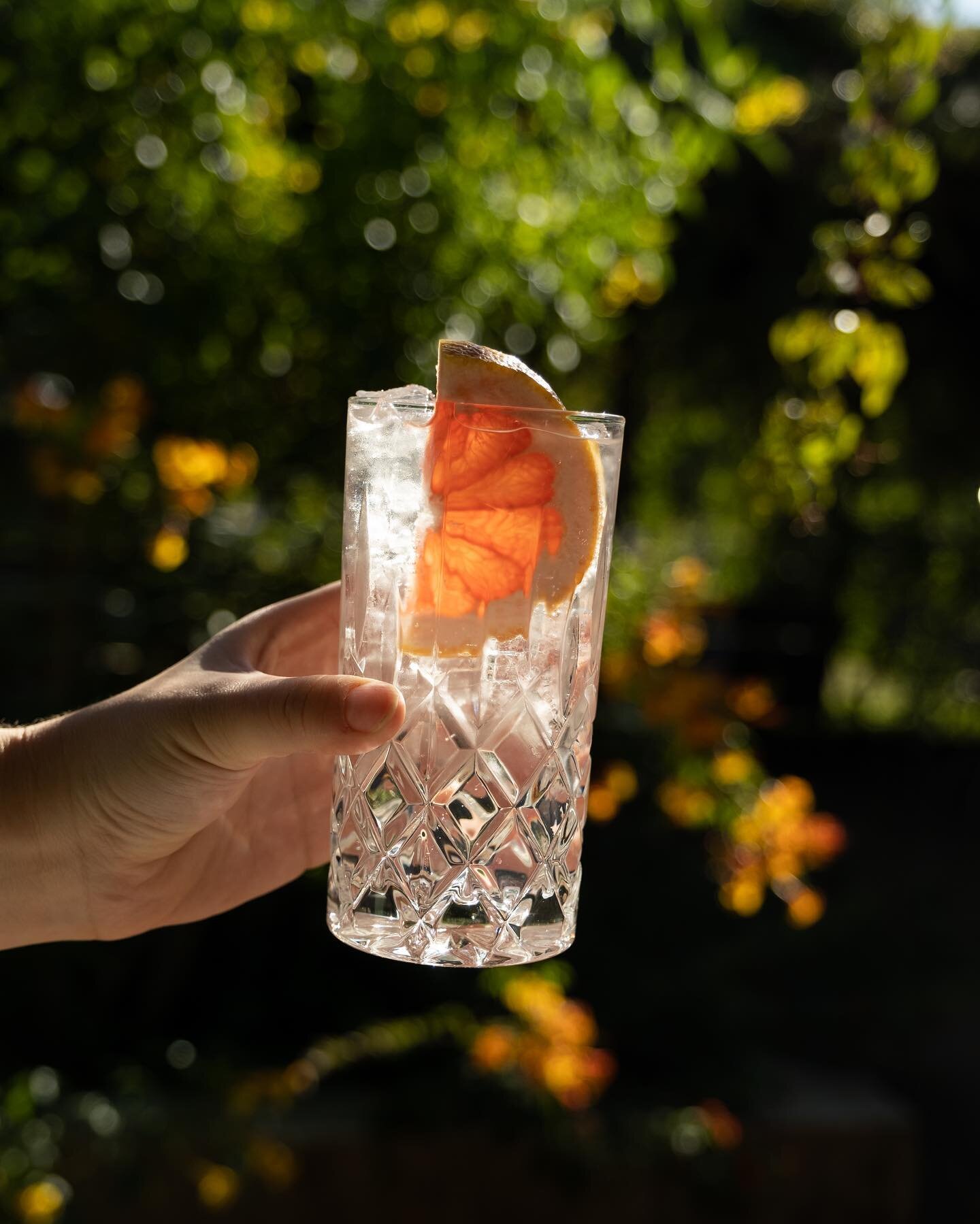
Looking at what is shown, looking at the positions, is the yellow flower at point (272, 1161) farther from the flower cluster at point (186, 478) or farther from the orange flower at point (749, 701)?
the orange flower at point (749, 701)

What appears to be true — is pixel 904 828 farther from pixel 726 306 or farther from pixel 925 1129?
pixel 726 306

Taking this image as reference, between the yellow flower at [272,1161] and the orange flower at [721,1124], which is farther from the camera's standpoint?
the orange flower at [721,1124]

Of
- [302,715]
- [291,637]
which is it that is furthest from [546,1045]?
[302,715]

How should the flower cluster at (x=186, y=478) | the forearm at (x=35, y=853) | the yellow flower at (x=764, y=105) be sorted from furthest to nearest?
the flower cluster at (x=186, y=478), the yellow flower at (x=764, y=105), the forearm at (x=35, y=853)

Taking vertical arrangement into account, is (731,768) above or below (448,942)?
below

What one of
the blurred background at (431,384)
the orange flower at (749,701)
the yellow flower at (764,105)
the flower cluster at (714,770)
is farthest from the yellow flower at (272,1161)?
the yellow flower at (764,105)

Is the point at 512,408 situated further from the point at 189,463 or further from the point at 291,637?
the point at 189,463

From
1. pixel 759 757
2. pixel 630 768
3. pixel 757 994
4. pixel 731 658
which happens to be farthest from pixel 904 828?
pixel 630 768

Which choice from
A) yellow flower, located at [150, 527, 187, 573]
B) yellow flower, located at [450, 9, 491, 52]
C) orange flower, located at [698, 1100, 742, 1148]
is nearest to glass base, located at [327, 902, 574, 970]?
yellow flower, located at [150, 527, 187, 573]
